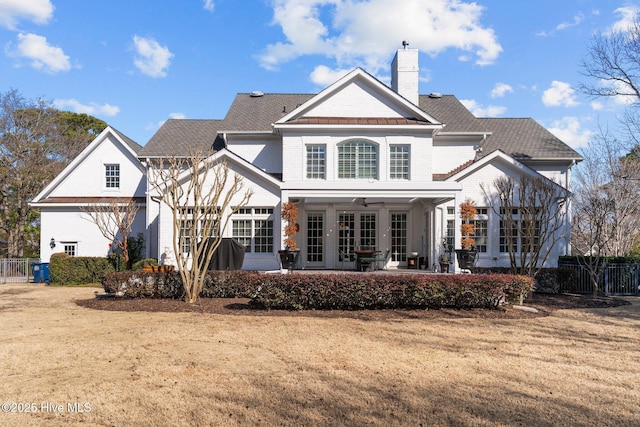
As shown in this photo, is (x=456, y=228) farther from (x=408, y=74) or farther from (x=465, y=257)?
(x=408, y=74)

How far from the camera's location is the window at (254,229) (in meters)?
18.8

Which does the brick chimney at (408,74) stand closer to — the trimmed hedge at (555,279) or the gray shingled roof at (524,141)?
the gray shingled roof at (524,141)

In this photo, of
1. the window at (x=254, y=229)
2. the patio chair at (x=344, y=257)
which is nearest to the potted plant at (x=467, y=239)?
the patio chair at (x=344, y=257)

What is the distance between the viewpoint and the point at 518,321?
10.9 meters

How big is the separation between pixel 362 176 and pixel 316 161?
2133 millimetres

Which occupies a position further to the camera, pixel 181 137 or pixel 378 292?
pixel 181 137

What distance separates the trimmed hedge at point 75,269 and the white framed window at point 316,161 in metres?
10.3

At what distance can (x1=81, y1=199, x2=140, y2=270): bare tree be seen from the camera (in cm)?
1850

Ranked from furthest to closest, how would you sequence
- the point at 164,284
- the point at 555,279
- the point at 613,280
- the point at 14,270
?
1. the point at 14,270
2. the point at 613,280
3. the point at 555,279
4. the point at 164,284

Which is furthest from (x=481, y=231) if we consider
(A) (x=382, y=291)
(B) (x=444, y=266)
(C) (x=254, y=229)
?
(C) (x=254, y=229)

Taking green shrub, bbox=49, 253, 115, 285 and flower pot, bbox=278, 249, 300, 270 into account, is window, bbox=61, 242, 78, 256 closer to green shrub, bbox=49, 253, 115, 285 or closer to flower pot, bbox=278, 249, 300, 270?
green shrub, bbox=49, 253, 115, 285

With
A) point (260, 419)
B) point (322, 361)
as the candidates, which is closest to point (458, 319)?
point (322, 361)

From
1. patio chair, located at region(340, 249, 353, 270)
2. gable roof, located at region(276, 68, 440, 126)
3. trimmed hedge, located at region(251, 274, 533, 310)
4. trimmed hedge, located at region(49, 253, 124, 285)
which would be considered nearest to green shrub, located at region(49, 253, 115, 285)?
trimmed hedge, located at region(49, 253, 124, 285)

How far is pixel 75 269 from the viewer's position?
19.6 metres
